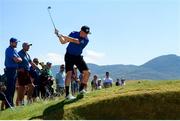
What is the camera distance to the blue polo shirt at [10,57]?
18.1 metres

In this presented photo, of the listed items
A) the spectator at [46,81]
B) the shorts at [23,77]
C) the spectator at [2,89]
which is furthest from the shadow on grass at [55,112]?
the spectator at [46,81]

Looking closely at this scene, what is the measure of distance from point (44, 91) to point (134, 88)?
6.41 meters

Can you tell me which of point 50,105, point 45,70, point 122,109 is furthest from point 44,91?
point 122,109

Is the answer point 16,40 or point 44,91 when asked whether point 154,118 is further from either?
point 44,91

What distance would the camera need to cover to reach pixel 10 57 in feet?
59.6

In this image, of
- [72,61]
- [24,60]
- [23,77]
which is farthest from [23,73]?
[72,61]

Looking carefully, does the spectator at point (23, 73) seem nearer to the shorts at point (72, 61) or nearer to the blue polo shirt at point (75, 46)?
the shorts at point (72, 61)

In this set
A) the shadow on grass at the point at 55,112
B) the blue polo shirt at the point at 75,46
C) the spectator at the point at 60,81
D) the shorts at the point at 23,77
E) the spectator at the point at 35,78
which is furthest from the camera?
the spectator at the point at 60,81

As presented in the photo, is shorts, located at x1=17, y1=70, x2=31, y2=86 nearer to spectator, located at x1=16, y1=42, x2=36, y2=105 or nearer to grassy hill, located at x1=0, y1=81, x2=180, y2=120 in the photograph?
spectator, located at x1=16, y1=42, x2=36, y2=105

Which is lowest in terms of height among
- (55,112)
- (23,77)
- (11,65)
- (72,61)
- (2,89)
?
(55,112)

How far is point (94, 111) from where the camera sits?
15.4 metres

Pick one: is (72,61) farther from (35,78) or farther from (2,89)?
(35,78)

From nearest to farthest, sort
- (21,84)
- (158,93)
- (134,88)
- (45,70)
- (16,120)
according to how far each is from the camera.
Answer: (16,120) < (158,93) < (134,88) < (21,84) < (45,70)

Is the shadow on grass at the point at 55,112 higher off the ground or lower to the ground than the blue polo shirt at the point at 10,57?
lower
